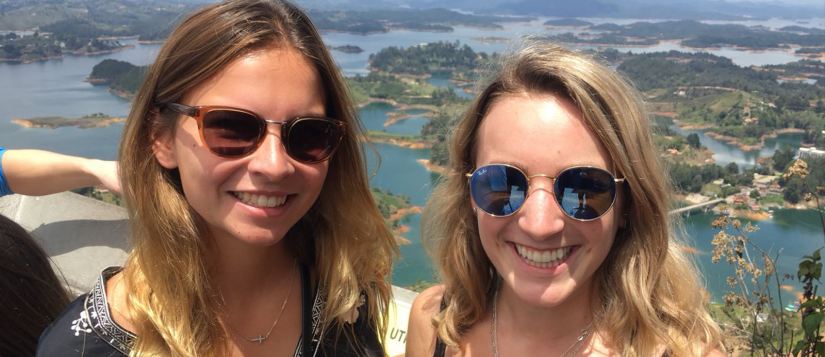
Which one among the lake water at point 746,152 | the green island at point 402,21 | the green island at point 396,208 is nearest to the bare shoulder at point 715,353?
the green island at point 396,208

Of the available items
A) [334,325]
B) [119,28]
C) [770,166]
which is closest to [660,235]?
[334,325]

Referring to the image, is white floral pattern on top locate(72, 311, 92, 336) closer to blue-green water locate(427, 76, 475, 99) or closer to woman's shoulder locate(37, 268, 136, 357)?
woman's shoulder locate(37, 268, 136, 357)

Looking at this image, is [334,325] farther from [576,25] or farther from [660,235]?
[576,25]

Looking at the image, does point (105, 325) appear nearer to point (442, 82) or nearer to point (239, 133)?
point (239, 133)

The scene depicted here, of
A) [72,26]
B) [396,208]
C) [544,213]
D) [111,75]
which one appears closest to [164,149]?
[544,213]

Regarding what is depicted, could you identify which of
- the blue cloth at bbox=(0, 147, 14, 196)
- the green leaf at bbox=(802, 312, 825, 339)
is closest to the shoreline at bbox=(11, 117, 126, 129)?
the blue cloth at bbox=(0, 147, 14, 196)

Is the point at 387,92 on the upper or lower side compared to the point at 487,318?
lower
